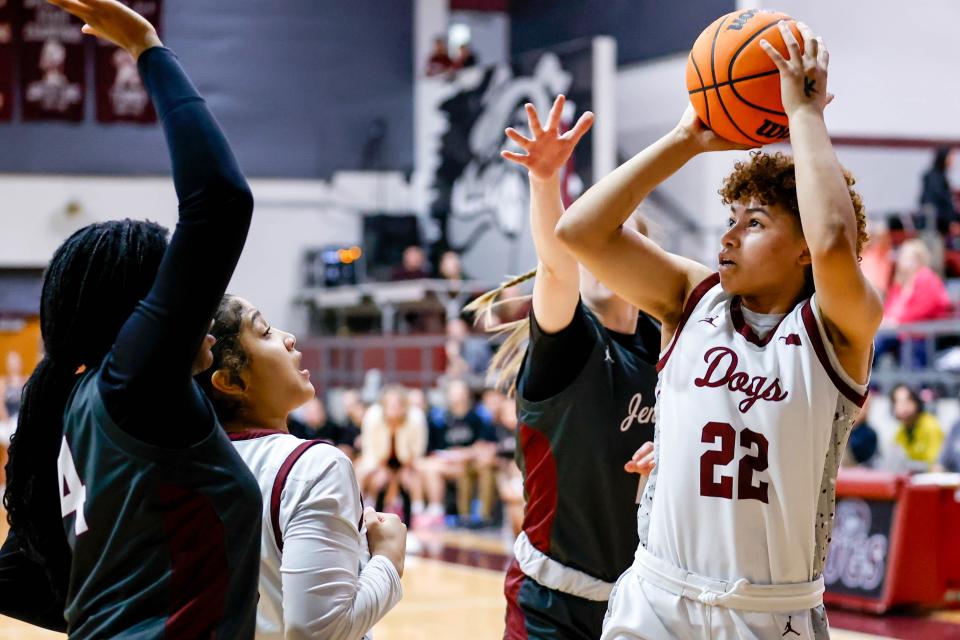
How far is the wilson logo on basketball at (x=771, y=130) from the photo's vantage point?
7.57 ft

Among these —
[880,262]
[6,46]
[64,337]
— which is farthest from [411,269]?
[64,337]

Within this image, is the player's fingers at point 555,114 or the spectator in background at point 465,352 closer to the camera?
the player's fingers at point 555,114

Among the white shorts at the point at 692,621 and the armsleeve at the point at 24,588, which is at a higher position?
the armsleeve at the point at 24,588

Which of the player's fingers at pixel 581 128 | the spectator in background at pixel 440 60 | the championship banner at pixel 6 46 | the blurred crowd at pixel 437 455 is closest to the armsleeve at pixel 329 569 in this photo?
the player's fingers at pixel 581 128

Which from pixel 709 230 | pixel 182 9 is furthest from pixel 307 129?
pixel 709 230

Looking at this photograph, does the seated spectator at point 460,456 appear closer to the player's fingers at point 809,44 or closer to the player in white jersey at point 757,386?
the player in white jersey at point 757,386

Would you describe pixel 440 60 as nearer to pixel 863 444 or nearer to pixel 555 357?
pixel 863 444

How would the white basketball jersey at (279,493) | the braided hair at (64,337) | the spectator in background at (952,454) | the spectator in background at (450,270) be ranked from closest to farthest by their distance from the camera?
the braided hair at (64,337), the white basketball jersey at (279,493), the spectator in background at (952,454), the spectator in background at (450,270)

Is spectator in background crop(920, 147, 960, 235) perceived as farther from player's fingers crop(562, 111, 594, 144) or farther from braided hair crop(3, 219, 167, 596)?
braided hair crop(3, 219, 167, 596)

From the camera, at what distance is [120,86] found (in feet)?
59.4

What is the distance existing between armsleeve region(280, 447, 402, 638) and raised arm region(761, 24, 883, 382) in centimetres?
90

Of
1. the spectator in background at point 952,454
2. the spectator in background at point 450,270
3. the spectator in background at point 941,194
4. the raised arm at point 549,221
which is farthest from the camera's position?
the spectator in background at point 450,270

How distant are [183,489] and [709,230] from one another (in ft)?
46.4

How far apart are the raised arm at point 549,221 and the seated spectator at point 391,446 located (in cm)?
883
